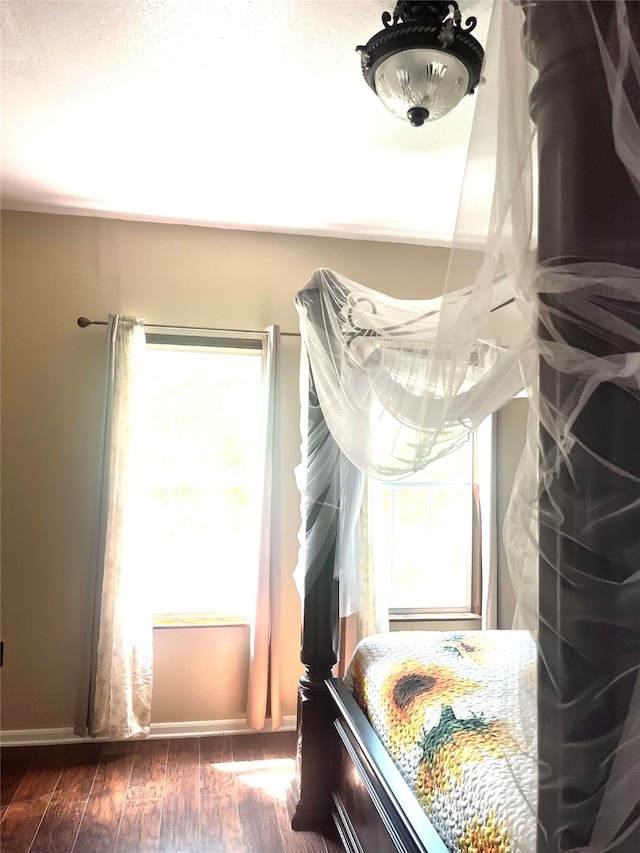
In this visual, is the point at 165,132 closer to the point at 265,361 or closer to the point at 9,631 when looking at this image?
the point at 265,361

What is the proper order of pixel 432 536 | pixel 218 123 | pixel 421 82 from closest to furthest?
pixel 421 82 → pixel 218 123 → pixel 432 536

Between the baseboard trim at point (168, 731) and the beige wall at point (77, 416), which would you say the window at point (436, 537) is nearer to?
the beige wall at point (77, 416)

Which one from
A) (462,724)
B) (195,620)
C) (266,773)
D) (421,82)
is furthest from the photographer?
(195,620)

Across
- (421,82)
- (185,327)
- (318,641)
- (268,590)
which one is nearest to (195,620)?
(268,590)

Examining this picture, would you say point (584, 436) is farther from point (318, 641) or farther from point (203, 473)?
point (203, 473)

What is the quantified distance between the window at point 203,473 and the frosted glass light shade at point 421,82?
170 centimetres

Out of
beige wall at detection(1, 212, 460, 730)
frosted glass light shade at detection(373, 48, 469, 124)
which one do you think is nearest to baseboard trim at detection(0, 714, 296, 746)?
beige wall at detection(1, 212, 460, 730)

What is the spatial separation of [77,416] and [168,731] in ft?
5.30

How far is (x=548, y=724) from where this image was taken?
0.81 m

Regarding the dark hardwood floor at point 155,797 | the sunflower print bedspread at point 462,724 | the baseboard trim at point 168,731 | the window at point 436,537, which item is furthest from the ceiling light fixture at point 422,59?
the baseboard trim at point 168,731

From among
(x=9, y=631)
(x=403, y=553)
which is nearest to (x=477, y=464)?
(x=403, y=553)

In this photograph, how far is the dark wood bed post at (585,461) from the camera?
2.51 ft

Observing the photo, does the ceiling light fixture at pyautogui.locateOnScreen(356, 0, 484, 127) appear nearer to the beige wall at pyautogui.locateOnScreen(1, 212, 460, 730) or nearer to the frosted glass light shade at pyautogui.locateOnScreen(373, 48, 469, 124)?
the frosted glass light shade at pyautogui.locateOnScreen(373, 48, 469, 124)

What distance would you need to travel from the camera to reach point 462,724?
1.63 metres
